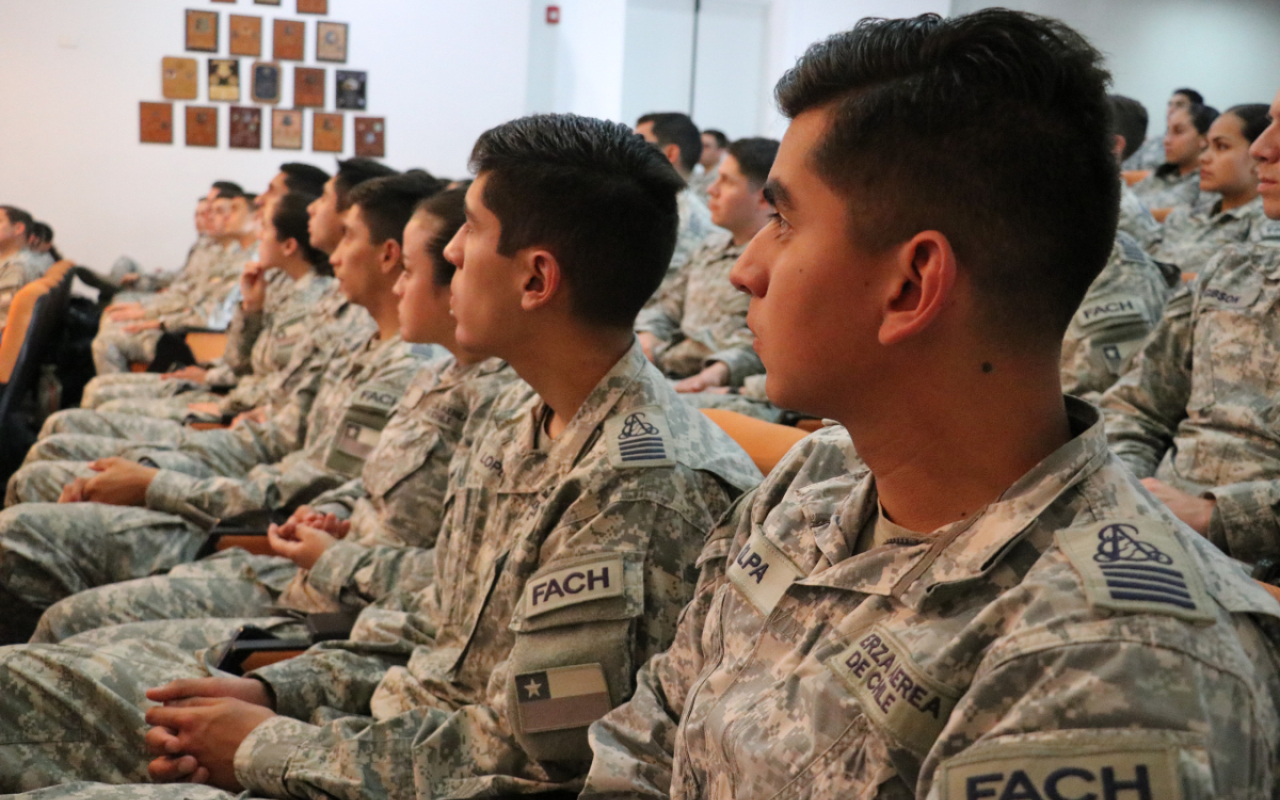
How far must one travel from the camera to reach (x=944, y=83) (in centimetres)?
83

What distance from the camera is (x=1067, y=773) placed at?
0.66 metres

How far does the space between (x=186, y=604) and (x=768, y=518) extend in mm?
1542

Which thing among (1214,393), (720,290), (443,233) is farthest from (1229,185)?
(443,233)

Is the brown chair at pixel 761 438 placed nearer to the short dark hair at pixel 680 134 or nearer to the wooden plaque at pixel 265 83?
the short dark hair at pixel 680 134

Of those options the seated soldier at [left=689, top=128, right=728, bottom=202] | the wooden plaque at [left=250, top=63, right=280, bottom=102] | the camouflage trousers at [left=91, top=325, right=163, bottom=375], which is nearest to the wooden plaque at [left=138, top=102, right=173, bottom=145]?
the wooden plaque at [left=250, top=63, right=280, bottom=102]

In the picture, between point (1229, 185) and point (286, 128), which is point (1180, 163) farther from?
point (286, 128)

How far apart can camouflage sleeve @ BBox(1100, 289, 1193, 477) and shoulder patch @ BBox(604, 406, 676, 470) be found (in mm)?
1066

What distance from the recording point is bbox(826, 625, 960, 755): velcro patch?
0.77 metres

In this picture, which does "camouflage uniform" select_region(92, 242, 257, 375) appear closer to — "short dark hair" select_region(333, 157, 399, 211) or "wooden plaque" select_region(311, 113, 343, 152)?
"wooden plaque" select_region(311, 113, 343, 152)

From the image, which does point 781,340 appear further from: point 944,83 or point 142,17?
point 142,17

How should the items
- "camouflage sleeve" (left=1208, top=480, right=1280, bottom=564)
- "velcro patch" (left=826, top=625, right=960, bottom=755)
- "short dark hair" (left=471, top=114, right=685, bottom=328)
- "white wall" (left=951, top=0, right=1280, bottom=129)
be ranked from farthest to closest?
"white wall" (left=951, top=0, right=1280, bottom=129)
"camouflage sleeve" (left=1208, top=480, right=1280, bottom=564)
"short dark hair" (left=471, top=114, right=685, bottom=328)
"velcro patch" (left=826, top=625, right=960, bottom=755)

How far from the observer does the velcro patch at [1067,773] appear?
0.64m

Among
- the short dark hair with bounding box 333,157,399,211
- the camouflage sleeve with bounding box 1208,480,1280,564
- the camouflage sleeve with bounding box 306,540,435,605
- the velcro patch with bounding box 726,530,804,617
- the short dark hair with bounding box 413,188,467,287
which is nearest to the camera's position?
the velcro patch with bounding box 726,530,804,617

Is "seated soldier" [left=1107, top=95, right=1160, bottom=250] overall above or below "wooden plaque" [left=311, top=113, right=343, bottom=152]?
above
